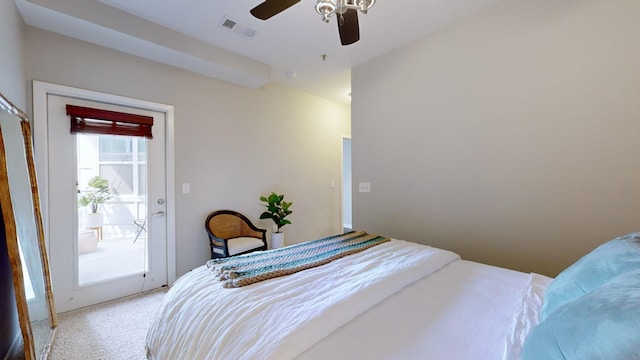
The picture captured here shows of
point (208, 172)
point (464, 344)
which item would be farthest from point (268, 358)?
point (208, 172)

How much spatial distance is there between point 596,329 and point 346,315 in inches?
28.6

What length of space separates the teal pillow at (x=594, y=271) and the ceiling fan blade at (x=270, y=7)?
1993mm

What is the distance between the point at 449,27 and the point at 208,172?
311 cm

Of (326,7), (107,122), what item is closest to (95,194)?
(107,122)

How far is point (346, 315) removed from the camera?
40.3 inches

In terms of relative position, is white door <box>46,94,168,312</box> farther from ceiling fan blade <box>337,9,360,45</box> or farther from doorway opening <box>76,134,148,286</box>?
ceiling fan blade <box>337,9,360,45</box>

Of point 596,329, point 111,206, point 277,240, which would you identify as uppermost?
point 111,206

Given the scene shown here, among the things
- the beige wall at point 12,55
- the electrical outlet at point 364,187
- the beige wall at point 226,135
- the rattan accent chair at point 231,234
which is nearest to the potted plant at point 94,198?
the beige wall at point 226,135

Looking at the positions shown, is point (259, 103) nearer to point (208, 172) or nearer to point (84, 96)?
point (208, 172)

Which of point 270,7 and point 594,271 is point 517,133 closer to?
point 594,271

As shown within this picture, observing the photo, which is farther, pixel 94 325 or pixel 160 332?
pixel 94 325

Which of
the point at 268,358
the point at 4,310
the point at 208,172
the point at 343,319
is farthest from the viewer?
the point at 208,172

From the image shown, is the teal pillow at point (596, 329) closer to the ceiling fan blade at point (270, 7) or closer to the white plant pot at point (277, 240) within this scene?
the ceiling fan blade at point (270, 7)

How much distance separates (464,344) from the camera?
903 millimetres
